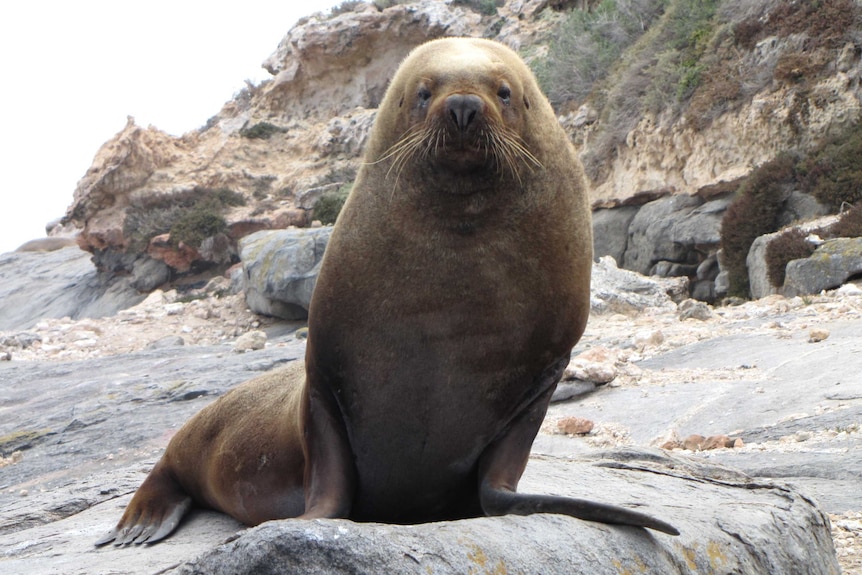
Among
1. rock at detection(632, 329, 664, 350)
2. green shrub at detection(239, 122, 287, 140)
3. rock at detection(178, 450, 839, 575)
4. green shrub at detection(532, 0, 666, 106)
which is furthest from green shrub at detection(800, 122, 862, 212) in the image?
green shrub at detection(239, 122, 287, 140)

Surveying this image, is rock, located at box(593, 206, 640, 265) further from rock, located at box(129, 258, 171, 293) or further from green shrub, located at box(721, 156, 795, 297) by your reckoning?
rock, located at box(129, 258, 171, 293)

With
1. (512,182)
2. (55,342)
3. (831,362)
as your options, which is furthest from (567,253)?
(55,342)

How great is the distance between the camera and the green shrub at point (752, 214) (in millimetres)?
15211

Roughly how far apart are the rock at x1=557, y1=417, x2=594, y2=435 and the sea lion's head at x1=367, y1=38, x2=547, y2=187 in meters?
4.26

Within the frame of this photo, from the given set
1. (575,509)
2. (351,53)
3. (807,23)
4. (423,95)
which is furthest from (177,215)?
(575,509)

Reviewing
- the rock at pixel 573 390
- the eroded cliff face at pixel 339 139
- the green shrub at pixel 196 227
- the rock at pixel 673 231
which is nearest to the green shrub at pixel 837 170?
the eroded cliff face at pixel 339 139

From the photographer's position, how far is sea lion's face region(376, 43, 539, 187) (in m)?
Answer: 2.90

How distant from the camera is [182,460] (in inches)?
165

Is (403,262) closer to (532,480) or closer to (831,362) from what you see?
(532,480)

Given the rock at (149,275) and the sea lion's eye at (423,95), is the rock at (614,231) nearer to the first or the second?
the rock at (149,275)

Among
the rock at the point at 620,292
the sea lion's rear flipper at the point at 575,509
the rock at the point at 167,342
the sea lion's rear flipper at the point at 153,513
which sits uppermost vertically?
the sea lion's rear flipper at the point at 575,509

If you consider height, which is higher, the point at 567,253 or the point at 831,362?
the point at 567,253

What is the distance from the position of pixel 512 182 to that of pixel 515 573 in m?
1.31

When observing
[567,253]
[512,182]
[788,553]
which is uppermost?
[512,182]
